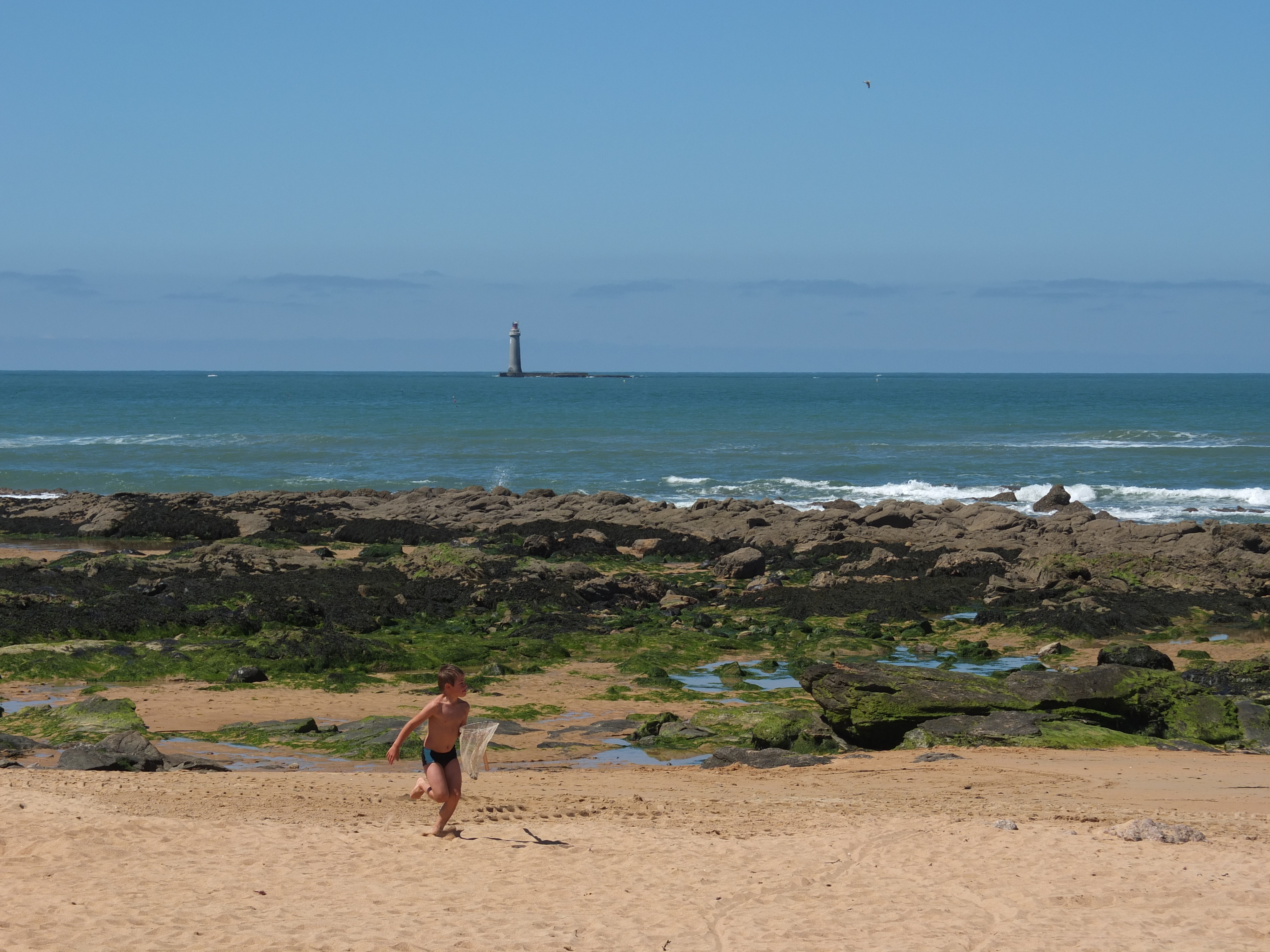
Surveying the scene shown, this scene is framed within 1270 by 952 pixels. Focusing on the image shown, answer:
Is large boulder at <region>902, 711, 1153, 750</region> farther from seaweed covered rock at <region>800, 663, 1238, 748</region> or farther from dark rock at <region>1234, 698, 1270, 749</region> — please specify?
dark rock at <region>1234, 698, 1270, 749</region>

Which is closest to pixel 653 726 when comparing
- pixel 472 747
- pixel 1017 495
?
pixel 472 747

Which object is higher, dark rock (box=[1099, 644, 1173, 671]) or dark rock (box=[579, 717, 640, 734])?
dark rock (box=[1099, 644, 1173, 671])

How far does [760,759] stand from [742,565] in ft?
40.4

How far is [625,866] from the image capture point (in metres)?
8.62

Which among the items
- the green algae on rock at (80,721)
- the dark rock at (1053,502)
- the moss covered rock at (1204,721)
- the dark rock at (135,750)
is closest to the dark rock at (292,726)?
the green algae on rock at (80,721)

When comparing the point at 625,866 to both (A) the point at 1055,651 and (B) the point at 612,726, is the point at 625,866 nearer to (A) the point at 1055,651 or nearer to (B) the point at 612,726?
(B) the point at 612,726

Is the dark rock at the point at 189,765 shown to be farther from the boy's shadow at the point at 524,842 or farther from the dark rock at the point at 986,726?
the dark rock at the point at 986,726


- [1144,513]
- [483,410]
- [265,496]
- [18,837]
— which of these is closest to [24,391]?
[483,410]

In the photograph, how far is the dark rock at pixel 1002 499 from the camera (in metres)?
40.0

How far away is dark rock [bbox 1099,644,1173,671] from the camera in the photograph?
15315 mm

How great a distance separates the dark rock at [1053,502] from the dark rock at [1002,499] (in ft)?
8.00

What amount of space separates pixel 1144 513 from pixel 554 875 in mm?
32438

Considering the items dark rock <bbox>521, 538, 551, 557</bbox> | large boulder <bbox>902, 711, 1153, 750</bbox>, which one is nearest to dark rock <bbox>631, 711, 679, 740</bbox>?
large boulder <bbox>902, 711, 1153, 750</bbox>

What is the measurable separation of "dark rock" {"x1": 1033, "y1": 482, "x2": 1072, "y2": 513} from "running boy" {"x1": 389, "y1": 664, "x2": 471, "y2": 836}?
30.4 meters
